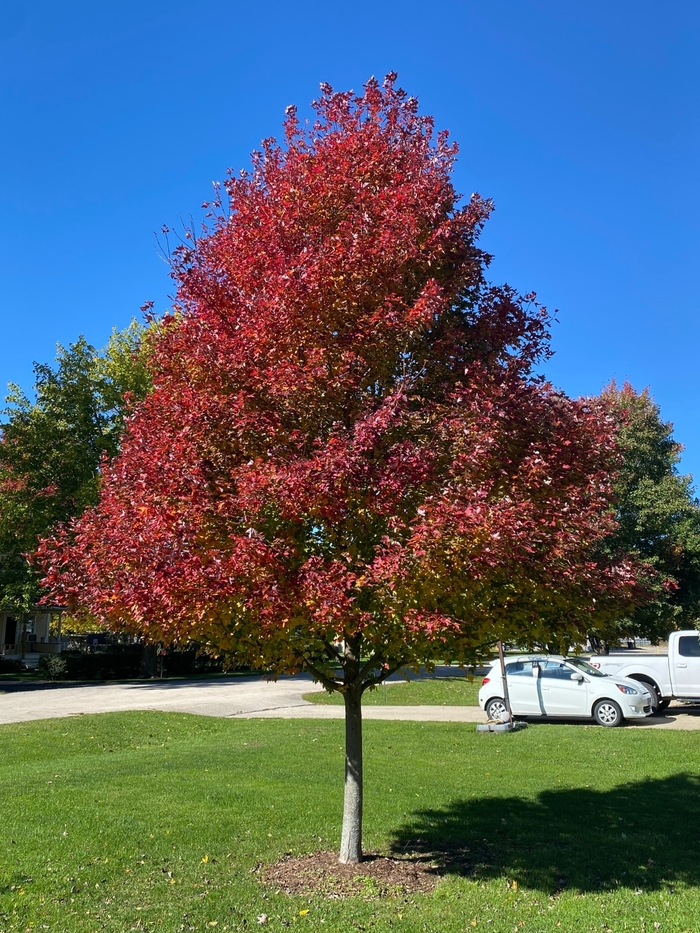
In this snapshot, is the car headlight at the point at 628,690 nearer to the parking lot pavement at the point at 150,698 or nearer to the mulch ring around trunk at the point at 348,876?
the parking lot pavement at the point at 150,698

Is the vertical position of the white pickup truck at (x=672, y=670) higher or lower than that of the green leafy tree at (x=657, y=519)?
lower

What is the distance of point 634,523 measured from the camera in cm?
2934

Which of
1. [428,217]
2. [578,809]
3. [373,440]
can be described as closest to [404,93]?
[428,217]

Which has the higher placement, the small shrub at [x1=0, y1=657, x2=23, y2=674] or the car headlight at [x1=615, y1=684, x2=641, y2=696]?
the car headlight at [x1=615, y1=684, x2=641, y2=696]

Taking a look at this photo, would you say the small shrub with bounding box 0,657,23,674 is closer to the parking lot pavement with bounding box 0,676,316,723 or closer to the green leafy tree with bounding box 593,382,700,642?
the parking lot pavement with bounding box 0,676,316,723

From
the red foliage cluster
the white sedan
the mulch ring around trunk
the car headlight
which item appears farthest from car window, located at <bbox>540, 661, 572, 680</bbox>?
the red foliage cluster

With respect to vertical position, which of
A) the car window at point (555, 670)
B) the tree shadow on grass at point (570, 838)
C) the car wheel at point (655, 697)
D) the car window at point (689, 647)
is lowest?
the tree shadow on grass at point (570, 838)

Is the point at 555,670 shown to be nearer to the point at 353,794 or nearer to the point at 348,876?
the point at 353,794

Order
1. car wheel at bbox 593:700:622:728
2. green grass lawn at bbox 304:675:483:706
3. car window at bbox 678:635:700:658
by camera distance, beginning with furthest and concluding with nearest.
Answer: green grass lawn at bbox 304:675:483:706 < car window at bbox 678:635:700:658 < car wheel at bbox 593:700:622:728

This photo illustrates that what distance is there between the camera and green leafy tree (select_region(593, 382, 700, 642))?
28641 mm

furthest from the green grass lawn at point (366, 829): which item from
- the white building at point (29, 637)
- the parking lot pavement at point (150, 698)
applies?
the white building at point (29, 637)

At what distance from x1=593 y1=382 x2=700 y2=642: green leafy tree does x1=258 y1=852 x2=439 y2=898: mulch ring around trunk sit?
2364 cm

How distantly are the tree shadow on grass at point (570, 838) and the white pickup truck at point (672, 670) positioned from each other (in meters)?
7.78

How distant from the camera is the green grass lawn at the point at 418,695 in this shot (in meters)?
20.8
